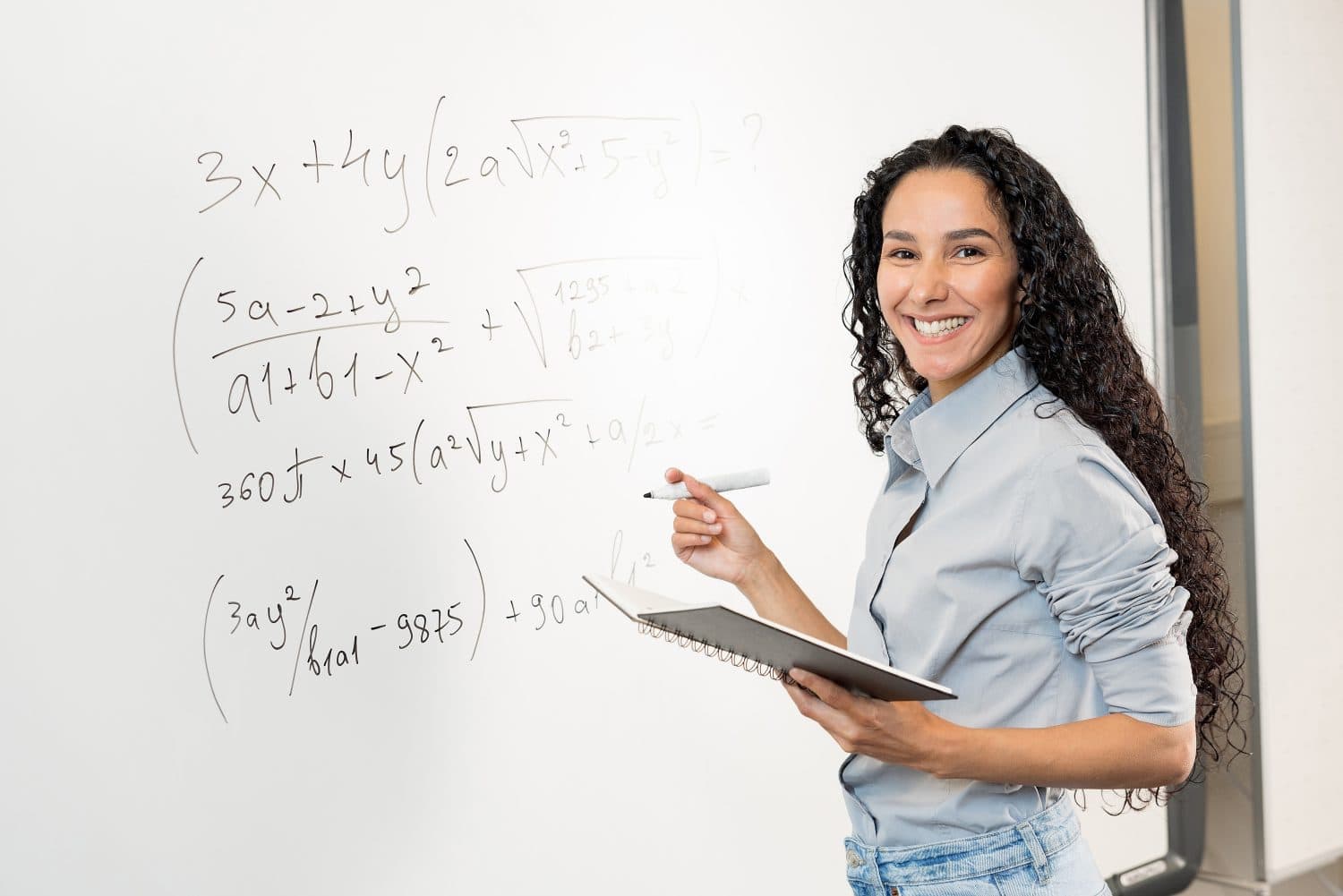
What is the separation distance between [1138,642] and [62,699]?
87 centimetres

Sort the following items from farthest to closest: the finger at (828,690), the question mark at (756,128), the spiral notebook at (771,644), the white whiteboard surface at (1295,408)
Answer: the white whiteboard surface at (1295,408) < the question mark at (756,128) < the finger at (828,690) < the spiral notebook at (771,644)

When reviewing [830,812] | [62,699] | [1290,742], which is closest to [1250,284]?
[1290,742]

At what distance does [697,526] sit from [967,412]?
11.6 inches

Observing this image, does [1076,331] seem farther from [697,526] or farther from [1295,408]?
[1295,408]

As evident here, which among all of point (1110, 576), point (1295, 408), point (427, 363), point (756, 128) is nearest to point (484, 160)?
point (427, 363)

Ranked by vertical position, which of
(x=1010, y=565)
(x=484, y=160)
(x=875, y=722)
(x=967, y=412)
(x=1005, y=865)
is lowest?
(x=1005, y=865)

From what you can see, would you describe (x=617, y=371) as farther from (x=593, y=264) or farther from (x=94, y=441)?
(x=94, y=441)

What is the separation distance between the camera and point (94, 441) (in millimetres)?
988

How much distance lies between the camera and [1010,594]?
34.5 inches

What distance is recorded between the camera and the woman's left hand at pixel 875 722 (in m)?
0.82

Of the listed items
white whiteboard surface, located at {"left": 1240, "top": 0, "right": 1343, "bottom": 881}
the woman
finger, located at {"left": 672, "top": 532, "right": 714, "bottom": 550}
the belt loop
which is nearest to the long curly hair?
the woman

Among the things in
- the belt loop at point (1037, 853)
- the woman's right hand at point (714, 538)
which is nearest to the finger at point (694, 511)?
the woman's right hand at point (714, 538)

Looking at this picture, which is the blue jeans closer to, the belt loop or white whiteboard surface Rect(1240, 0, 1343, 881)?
the belt loop

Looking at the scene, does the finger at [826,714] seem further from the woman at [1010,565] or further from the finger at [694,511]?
the finger at [694,511]
